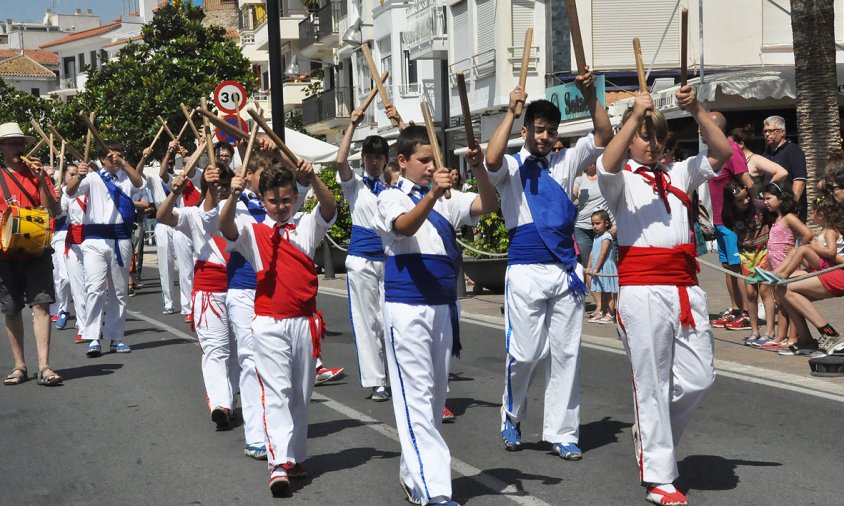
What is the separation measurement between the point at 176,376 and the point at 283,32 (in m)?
49.4

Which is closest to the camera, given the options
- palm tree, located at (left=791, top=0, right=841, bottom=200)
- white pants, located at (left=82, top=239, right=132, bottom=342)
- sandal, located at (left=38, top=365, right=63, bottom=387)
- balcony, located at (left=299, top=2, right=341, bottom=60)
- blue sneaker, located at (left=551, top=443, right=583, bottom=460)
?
blue sneaker, located at (left=551, top=443, right=583, bottom=460)

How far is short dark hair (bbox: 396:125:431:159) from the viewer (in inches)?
244

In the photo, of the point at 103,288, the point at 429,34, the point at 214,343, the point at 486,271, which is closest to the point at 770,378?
the point at 214,343

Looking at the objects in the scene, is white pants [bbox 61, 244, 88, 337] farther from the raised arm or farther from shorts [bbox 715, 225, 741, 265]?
the raised arm

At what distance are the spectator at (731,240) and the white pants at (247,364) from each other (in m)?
5.70

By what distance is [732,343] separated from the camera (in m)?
11.9

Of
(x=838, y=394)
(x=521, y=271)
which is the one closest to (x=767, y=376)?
(x=838, y=394)

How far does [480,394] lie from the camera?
950cm

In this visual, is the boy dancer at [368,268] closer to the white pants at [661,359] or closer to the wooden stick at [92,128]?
the wooden stick at [92,128]

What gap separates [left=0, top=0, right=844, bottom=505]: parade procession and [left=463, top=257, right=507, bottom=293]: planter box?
49 mm

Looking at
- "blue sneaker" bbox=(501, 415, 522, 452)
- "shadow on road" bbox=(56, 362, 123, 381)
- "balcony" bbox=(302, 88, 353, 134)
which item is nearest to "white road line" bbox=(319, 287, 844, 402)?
"blue sneaker" bbox=(501, 415, 522, 452)

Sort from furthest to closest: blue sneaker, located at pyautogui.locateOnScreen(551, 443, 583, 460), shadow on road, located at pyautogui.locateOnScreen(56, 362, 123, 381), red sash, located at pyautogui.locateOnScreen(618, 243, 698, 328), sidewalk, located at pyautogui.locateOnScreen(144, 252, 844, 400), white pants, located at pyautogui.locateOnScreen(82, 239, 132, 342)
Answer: white pants, located at pyautogui.locateOnScreen(82, 239, 132, 342), shadow on road, located at pyautogui.locateOnScreen(56, 362, 123, 381), sidewalk, located at pyautogui.locateOnScreen(144, 252, 844, 400), blue sneaker, located at pyautogui.locateOnScreen(551, 443, 583, 460), red sash, located at pyautogui.locateOnScreen(618, 243, 698, 328)

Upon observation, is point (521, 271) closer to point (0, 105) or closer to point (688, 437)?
point (688, 437)

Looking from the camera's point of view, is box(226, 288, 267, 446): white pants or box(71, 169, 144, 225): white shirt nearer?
box(226, 288, 267, 446): white pants
